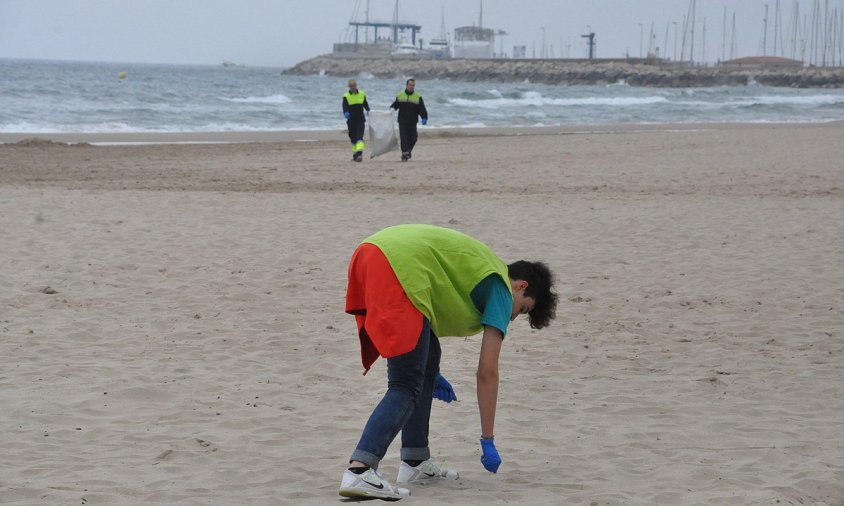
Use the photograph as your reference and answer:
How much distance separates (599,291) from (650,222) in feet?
10.6

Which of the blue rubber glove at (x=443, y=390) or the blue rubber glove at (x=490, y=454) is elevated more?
the blue rubber glove at (x=443, y=390)

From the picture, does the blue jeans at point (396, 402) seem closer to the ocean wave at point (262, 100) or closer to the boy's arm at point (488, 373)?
the boy's arm at point (488, 373)

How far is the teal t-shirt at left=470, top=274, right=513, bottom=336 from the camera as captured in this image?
3.63m

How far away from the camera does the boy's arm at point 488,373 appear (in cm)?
363

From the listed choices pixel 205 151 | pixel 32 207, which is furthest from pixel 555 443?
pixel 205 151

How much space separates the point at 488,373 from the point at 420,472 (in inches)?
26.6

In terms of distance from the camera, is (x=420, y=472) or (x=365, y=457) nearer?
(x=365, y=457)

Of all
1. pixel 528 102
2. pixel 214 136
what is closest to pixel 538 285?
pixel 214 136

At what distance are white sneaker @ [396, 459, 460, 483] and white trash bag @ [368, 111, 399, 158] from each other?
15.0 m

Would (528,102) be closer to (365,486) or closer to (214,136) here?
(214,136)

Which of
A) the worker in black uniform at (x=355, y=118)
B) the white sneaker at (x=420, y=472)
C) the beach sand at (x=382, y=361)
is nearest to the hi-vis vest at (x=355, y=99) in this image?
the worker in black uniform at (x=355, y=118)

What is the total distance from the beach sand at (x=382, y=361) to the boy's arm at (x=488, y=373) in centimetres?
40

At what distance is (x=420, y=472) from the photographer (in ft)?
13.5

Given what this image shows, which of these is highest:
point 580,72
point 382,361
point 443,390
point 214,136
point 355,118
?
point 580,72
